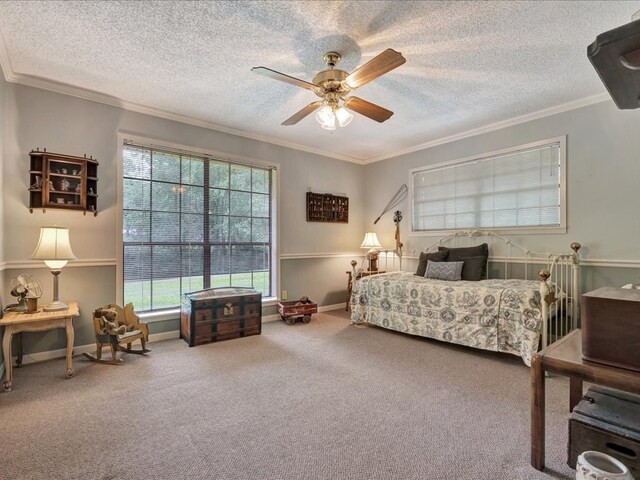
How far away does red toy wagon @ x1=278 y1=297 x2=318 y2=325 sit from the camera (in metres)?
4.31

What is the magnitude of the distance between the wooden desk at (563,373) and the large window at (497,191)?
2.50 m

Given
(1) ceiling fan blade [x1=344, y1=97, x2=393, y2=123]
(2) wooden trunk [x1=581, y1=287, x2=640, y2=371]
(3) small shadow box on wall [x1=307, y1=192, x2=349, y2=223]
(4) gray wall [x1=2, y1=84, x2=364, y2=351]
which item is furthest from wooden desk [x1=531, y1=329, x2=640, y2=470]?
(3) small shadow box on wall [x1=307, y1=192, x2=349, y2=223]

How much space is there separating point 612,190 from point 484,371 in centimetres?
223

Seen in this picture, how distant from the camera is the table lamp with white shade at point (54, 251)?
8.60ft

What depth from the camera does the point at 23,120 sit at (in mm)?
2908

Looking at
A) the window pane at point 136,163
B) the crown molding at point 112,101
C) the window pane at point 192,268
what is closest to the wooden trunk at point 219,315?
the window pane at point 192,268

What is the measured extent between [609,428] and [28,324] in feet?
11.7

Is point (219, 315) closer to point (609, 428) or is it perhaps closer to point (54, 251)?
point (54, 251)

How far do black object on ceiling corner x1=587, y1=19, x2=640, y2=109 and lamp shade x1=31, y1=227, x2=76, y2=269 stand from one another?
341 centimetres

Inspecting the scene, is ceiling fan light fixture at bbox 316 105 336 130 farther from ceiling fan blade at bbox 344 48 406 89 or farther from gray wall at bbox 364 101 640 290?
gray wall at bbox 364 101 640 290

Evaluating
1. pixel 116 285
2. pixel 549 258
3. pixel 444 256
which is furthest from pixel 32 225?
pixel 549 258

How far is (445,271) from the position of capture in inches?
151

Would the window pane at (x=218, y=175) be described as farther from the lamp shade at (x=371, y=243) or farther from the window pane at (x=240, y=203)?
the lamp shade at (x=371, y=243)

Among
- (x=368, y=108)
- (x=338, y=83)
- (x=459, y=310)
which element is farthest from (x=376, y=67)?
(x=459, y=310)
